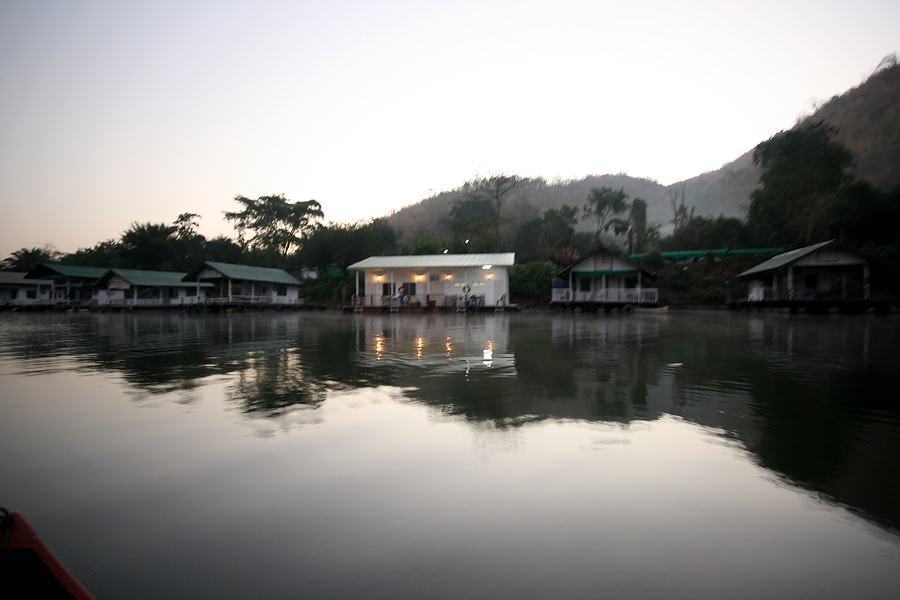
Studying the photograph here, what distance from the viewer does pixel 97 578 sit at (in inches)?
89.0

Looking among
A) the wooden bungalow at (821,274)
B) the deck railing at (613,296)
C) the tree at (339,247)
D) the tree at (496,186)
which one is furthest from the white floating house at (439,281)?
the tree at (496,186)

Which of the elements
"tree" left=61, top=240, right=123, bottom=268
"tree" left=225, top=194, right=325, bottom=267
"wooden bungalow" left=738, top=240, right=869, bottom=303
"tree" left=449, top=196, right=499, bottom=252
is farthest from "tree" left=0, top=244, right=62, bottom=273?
"wooden bungalow" left=738, top=240, right=869, bottom=303

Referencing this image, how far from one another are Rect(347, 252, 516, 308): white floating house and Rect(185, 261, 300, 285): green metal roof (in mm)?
12456

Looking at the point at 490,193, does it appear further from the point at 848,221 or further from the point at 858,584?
the point at 858,584

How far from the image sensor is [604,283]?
111ft

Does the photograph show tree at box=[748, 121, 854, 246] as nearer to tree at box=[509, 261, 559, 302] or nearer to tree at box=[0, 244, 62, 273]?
tree at box=[509, 261, 559, 302]

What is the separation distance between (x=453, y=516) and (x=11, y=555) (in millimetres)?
2001

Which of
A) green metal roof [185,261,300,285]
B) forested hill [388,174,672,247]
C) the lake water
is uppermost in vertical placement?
forested hill [388,174,672,247]

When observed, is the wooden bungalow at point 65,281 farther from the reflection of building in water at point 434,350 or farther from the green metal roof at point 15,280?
the reflection of building in water at point 434,350

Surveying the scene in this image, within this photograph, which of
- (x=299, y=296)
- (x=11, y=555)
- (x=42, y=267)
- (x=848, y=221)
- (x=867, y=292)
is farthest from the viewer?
(x=299, y=296)

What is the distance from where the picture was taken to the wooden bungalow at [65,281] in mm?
45062

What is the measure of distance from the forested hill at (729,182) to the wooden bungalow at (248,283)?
23.7m

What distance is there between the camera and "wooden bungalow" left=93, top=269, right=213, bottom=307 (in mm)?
43100

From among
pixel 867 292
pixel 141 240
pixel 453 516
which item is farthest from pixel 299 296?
pixel 453 516
